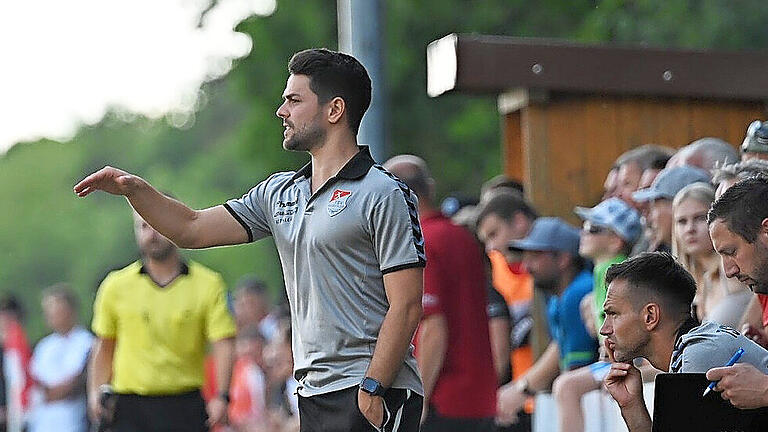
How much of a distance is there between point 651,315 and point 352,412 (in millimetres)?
1203

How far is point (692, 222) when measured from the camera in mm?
7535

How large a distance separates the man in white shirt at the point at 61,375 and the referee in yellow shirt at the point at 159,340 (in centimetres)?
457

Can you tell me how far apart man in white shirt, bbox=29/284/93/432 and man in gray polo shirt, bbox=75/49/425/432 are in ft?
28.7

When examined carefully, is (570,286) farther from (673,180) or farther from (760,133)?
(760,133)

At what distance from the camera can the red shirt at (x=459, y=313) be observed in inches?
355

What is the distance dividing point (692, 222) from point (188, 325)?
3.81 meters

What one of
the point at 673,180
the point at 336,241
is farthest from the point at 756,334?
the point at 673,180

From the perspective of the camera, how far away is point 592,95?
443 inches

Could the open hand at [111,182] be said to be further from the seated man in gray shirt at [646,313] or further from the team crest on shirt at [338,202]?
the seated man in gray shirt at [646,313]

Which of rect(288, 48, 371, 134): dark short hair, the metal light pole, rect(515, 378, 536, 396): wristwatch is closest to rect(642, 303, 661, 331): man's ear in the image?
rect(288, 48, 371, 134): dark short hair

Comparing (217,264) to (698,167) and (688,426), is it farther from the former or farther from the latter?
(688,426)

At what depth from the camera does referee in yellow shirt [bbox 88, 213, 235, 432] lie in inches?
397

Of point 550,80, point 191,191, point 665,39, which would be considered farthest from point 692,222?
point 191,191

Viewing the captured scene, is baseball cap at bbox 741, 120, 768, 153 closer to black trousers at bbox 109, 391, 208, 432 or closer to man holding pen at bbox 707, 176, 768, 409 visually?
man holding pen at bbox 707, 176, 768, 409
